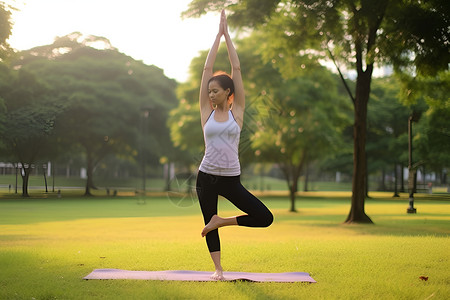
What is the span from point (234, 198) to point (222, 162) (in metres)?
0.41

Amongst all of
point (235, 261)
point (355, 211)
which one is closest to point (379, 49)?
point (355, 211)

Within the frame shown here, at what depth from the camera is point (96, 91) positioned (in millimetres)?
33562

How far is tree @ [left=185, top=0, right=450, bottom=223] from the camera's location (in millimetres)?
13258

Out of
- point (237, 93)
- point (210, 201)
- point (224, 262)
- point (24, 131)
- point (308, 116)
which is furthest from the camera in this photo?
point (308, 116)

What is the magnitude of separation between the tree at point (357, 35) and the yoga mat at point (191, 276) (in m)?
9.05

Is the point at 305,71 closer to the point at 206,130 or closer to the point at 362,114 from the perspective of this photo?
the point at 362,114

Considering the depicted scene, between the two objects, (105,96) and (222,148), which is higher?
(105,96)

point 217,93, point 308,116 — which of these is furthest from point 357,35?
point 308,116

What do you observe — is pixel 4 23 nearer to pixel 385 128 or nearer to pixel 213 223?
pixel 213 223

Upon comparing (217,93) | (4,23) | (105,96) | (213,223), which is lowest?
(213,223)

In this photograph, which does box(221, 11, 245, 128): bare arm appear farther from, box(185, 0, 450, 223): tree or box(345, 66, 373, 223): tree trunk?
box(345, 66, 373, 223): tree trunk

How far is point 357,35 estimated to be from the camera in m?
15.9

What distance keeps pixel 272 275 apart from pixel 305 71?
13.0m

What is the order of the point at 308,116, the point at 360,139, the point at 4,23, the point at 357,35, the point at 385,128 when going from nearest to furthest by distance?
the point at 4,23 → the point at 357,35 → the point at 360,139 → the point at 308,116 → the point at 385,128
